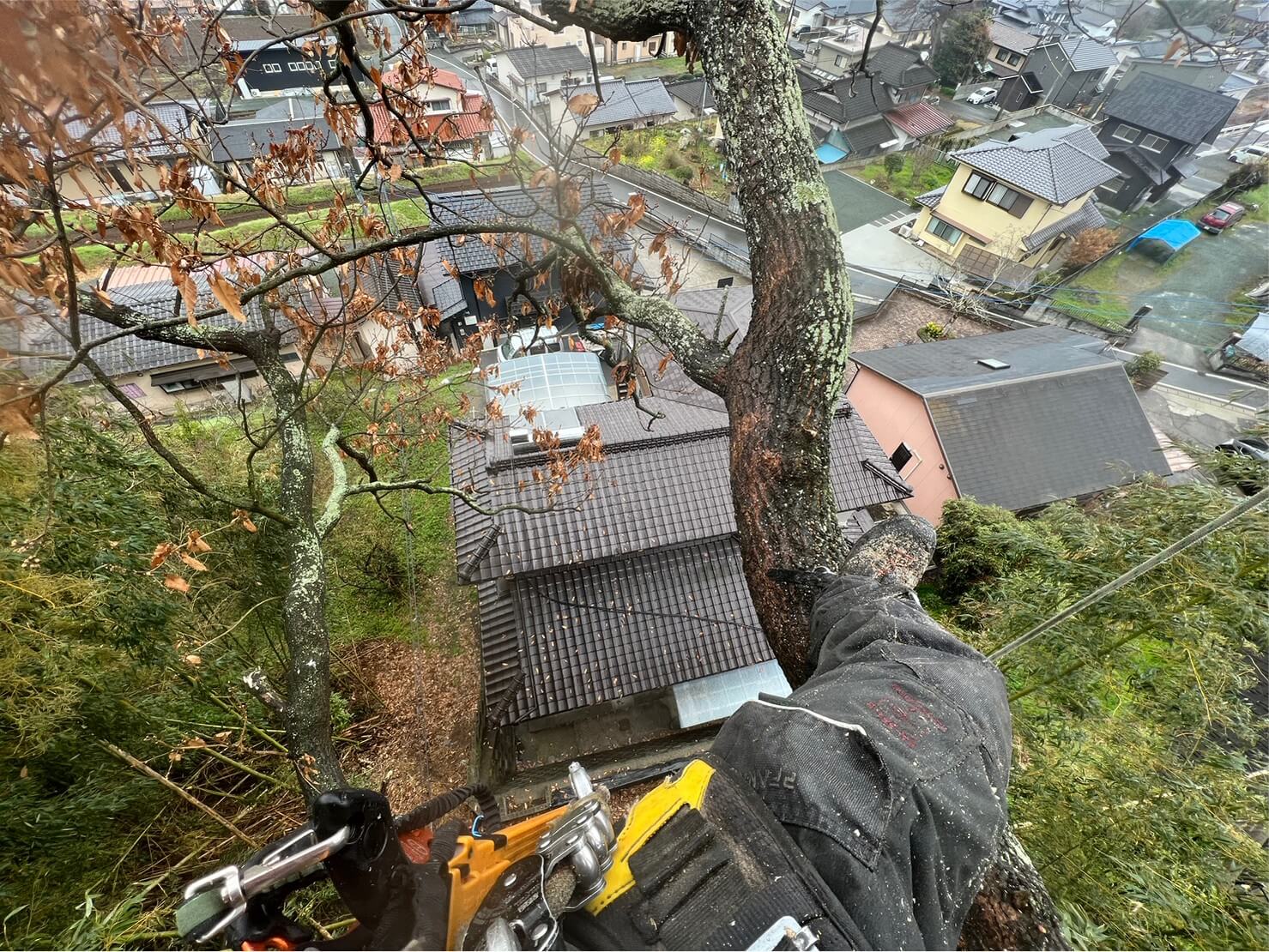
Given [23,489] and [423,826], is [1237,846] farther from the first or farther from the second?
[23,489]

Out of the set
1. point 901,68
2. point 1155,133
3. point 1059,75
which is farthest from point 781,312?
point 1059,75

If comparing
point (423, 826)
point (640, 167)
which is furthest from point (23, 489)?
point (640, 167)

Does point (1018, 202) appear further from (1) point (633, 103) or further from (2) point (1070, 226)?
(1) point (633, 103)

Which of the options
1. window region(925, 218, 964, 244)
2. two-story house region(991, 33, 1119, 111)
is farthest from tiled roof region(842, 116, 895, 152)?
two-story house region(991, 33, 1119, 111)

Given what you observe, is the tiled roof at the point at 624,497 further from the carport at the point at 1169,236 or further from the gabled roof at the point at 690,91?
the gabled roof at the point at 690,91

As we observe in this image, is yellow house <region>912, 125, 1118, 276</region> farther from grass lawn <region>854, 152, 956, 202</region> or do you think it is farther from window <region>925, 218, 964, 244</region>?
grass lawn <region>854, 152, 956, 202</region>

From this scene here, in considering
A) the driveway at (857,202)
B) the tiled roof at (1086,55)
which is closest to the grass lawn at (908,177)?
the driveway at (857,202)
